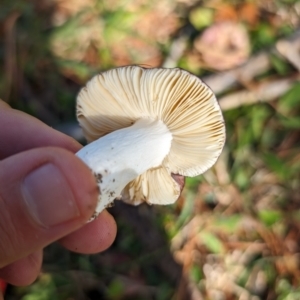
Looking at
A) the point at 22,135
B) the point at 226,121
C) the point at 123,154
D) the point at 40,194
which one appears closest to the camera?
the point at 40,194

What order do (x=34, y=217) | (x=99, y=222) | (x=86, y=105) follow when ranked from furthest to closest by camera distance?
1. (x=99, y=222)
2. (x=86, y=105)
3. (x=34, y=217)

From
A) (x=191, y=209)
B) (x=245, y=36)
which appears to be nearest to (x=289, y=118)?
(x=245, y=36)

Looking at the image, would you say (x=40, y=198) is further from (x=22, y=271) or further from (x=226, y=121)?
(x=226, y=121)

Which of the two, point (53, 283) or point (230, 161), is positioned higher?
point (230, 161)

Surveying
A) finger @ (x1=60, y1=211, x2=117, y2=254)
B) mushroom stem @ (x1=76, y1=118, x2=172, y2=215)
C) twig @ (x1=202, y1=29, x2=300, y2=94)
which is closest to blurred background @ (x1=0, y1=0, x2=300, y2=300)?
twig @ (x1=202, y1=29, x2=300, y2=94)

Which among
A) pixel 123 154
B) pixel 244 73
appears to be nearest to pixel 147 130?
pixel 123 154

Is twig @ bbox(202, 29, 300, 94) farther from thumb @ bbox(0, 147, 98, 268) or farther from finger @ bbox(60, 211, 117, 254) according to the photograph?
thumb @ bbox(0, 147, 98, 268)

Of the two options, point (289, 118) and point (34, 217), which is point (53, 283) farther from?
point (289, 118)
